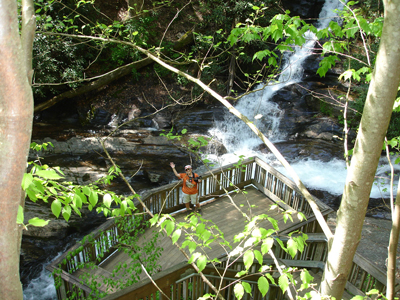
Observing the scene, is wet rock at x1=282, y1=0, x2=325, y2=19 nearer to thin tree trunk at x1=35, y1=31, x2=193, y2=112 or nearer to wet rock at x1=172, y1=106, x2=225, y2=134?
thin tree trunk at x1=35, y1=31, x2=193, y2=112

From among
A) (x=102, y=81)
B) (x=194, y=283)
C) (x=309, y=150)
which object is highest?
(x=102, y=81)

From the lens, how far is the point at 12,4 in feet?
3.53

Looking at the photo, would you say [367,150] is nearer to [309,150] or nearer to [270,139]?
[309,150]

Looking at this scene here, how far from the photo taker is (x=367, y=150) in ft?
5.02

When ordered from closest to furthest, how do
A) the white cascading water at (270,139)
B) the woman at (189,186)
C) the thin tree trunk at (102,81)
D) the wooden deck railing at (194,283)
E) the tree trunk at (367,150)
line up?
the tree trunk at (367,150)
the wooden deck railing at (194,283)
the woman at (189,186)
the white cascading water at (270,139)
the thin tree trunk at (102,81)

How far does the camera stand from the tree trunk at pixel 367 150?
1435mm

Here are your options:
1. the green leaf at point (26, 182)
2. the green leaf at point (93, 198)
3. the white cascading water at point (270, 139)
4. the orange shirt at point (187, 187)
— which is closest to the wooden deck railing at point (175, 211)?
the orange shirt at point (187, 187)

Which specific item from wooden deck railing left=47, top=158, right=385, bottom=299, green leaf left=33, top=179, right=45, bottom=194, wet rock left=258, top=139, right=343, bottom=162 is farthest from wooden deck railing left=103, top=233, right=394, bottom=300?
wet rock left=258, top=139, right=343, bottom=162

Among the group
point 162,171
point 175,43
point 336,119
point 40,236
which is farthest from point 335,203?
point 175,43

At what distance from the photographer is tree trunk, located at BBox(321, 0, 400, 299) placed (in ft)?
4.71

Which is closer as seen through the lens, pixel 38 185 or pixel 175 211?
pixel 38 185

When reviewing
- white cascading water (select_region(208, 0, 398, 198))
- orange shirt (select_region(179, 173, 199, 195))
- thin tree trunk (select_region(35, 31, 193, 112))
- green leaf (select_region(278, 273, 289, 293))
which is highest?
green leaf (select_region(278, 273, 289, 293))

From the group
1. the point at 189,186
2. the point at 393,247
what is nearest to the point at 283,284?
the point at 393,247

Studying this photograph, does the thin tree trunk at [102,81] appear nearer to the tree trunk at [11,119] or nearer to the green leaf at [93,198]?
the green leaf at [93,198]
